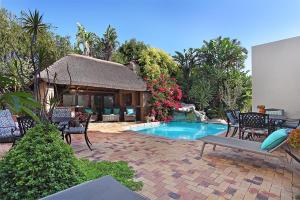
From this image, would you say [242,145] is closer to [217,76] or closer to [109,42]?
[217,76]

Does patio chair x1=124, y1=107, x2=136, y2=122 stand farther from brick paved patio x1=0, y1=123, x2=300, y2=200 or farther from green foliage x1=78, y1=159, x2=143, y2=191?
green foliage x1=78, y1=159, x2=143, y2=191

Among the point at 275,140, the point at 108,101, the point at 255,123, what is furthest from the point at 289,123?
the point at 108,101

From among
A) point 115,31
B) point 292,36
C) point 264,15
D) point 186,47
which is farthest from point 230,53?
point 115,31

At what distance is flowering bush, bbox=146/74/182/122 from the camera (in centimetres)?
1348

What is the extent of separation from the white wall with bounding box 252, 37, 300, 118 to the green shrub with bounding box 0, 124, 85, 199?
9590 millimetres

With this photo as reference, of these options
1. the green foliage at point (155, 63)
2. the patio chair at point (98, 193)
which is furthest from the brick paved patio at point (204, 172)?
the green foliage at point (155, 63)

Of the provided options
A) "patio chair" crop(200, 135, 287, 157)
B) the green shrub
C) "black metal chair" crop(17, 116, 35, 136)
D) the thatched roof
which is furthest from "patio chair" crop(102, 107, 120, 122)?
the green shrub

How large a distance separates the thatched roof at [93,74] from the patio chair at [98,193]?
9022 mm

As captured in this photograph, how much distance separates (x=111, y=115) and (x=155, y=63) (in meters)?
5.95

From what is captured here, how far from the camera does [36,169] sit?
6.47 ft

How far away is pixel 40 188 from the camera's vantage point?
196 centimetres

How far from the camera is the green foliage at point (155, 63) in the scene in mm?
14555

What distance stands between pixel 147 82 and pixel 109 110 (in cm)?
367

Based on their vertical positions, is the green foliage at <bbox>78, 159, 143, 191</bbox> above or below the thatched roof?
below
